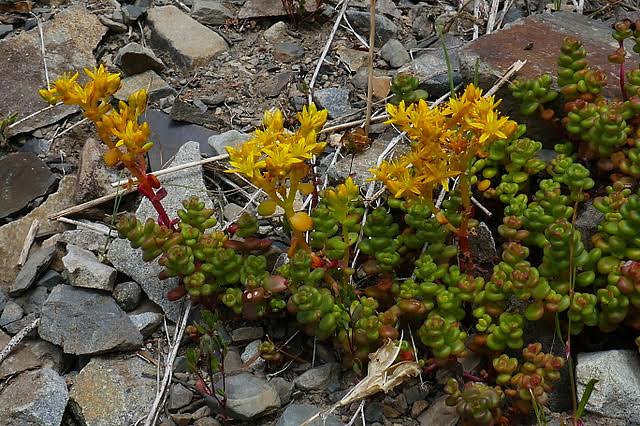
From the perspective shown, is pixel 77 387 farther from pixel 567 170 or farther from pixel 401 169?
pixel 567 170

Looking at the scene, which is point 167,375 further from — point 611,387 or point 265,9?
point 265,9

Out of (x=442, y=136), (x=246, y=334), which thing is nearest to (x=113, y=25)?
(x=246, y=334)

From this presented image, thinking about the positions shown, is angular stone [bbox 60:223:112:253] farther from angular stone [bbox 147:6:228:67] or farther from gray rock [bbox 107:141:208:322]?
angular stone [bbox 147:6:228:67]

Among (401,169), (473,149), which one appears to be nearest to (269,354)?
(401,169)

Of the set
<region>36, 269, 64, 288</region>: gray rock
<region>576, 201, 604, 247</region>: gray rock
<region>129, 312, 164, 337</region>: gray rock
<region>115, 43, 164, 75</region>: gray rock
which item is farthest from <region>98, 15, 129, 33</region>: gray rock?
<region>576, 201, 604, 247</region>: gray rock

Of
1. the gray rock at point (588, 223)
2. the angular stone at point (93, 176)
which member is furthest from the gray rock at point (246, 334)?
the gray rock at point (588, 223)

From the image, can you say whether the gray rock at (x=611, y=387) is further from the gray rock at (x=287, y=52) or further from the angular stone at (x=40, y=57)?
the angular stone at (x=40, y=57)
